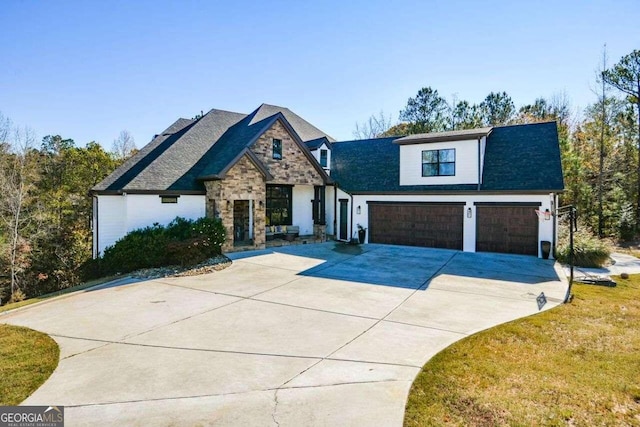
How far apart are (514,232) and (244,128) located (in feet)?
51.3

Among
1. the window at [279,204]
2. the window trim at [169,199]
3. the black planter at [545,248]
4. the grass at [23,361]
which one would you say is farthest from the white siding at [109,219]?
the black planter at [545,248]

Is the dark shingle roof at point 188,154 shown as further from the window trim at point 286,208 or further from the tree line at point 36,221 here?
the tree line at point 36,221

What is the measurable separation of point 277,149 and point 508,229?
12.4 meters

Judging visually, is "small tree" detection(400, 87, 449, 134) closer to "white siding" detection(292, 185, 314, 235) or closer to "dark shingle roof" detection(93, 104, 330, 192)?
"dark shingle roof" detection(93, 104, 330, 192)

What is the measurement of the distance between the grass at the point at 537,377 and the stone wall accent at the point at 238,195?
493 inches

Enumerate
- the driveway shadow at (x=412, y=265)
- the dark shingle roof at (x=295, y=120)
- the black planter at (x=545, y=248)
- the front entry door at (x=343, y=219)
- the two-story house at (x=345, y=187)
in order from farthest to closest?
the dark shingle roof at (x=295, y=120) → the front entry door at (x=343, y=219) → the two-story house at (x=345, y=187) → the black planter at (x=545, y=248) → the driveway shadow at (x=412, y=265)

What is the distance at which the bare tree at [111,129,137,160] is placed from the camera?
40.2m

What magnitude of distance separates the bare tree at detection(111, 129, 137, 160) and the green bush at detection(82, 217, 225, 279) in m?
29.1

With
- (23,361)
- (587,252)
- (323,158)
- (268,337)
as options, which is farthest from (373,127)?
(23,361)

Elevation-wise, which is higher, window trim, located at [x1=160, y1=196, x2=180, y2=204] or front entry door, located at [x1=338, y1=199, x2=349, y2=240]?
window trim, located at [x1=160, y1=196, x2=180, y2=204]

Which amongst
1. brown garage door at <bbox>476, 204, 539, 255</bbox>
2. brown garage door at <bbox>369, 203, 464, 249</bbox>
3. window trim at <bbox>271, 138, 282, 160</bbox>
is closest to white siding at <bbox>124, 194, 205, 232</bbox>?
window trim at <bbox>271, 138, 282, 160</bbox>

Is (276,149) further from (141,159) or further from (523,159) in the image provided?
(523,159)

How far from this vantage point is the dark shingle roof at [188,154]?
1636 cm

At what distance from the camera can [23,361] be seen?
5.94 metres
